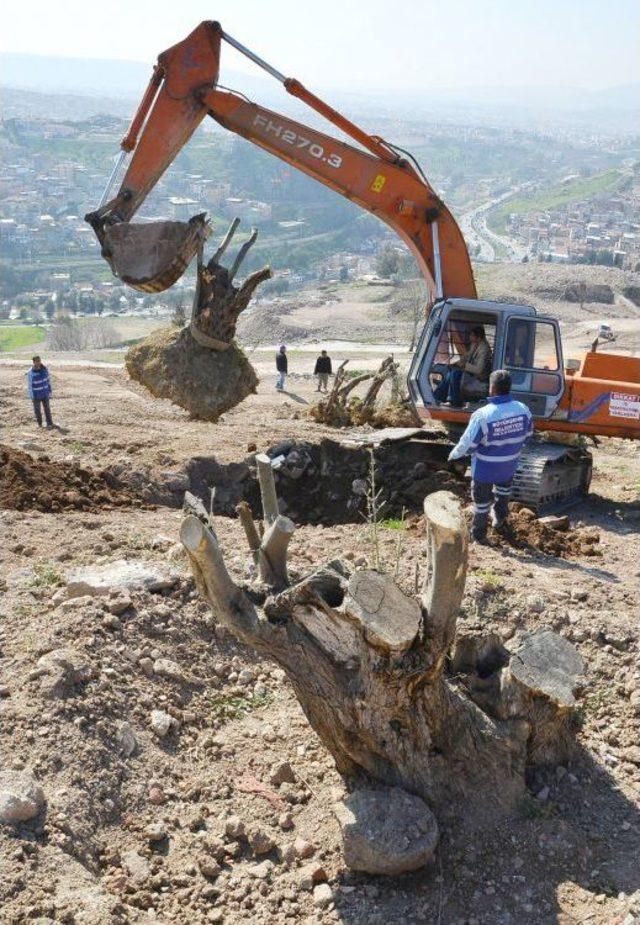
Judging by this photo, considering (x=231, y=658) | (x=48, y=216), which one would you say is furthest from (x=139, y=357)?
(x=48, y=216)

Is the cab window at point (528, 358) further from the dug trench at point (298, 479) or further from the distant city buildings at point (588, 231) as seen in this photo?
the distant city buildings at point (588, 231)

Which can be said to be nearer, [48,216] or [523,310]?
[523,310]

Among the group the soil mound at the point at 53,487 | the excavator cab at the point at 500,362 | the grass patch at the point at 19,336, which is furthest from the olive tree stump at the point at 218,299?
the grass patch at the point at 19,336

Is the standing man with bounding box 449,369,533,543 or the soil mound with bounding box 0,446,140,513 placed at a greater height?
the standing man with bounding box 449,369,533,543

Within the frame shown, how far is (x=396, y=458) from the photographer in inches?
372

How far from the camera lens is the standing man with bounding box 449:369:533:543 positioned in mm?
6984

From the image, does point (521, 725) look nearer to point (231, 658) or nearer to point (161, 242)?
point (231, 658)

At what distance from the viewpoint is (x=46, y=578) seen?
6.08 m

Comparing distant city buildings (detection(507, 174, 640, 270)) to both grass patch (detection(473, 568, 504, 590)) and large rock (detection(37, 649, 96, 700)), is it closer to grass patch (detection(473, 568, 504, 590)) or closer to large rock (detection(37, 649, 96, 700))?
grass patch (detection(473, 568, 504, 590))

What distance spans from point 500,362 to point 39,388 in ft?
21.8

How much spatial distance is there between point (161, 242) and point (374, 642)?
5085 mm

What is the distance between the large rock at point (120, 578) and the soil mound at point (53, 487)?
1946 millimetres

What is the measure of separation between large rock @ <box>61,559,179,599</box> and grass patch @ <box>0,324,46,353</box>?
4181 cm

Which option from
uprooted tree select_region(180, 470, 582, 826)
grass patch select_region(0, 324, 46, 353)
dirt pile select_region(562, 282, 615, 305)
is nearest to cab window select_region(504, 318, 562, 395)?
uprooted tree select_region(180, 470, 582, 826)
